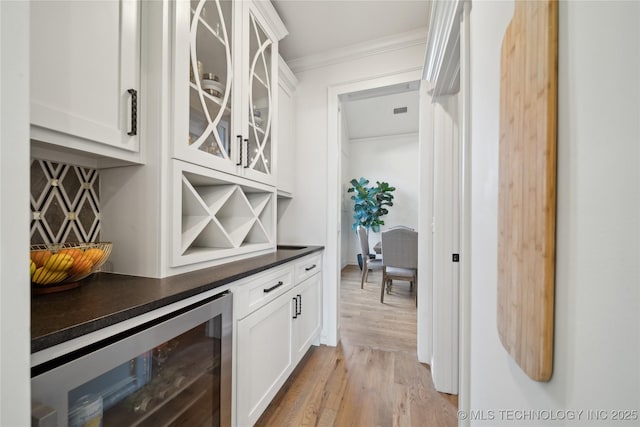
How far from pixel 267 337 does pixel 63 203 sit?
108 centimetres

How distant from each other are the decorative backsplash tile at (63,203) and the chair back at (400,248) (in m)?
2.60

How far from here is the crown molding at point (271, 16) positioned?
1.51 metres

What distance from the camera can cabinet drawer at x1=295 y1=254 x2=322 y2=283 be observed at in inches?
64.0

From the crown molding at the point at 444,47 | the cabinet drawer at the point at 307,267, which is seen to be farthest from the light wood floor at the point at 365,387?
the crown molding at the point at 444,47

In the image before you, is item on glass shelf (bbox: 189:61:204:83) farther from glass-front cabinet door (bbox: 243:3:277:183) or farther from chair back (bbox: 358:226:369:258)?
chair back (bbox: 358:226:369:258)

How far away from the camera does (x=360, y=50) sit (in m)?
2.06

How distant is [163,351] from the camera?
768mm

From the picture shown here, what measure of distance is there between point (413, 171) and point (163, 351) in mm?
5140

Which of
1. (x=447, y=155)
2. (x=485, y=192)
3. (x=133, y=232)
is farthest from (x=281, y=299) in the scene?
(x=447, y=155)

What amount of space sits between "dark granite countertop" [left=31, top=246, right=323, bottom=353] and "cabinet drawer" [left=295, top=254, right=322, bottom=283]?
58cm
